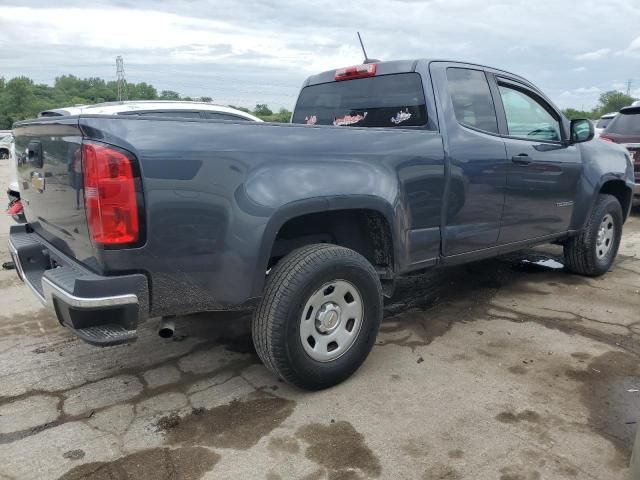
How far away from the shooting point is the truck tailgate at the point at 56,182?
2.65 m

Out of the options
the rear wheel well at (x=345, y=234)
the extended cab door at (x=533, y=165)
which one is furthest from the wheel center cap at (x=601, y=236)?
the rear wheel well at (x=345, y=234)

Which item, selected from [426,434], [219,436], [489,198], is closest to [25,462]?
[219,436]

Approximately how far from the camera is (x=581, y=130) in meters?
4.95

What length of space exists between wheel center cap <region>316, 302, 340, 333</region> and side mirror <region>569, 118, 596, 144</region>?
2.99 m

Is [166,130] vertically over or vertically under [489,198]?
over

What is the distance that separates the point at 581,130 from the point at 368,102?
2.05 metres

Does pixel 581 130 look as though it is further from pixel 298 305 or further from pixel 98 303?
pixel 98 303

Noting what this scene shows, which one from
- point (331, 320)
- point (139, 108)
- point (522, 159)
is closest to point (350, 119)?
point (522, 159)

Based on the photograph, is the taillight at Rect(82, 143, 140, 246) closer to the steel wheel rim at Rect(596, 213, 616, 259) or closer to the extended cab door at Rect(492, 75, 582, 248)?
the extended cab door at Rect(492, 75, 582, 248)

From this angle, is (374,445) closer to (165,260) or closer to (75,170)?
(165,260)

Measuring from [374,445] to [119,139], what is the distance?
1.83 metres

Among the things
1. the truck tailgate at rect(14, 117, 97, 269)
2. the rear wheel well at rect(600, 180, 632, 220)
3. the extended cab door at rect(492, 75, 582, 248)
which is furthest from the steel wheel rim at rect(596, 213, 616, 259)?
the truck tailgate at rect(14, 117, 97, 269)

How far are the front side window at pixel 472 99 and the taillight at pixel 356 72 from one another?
561 mm

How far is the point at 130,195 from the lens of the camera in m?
2.46
